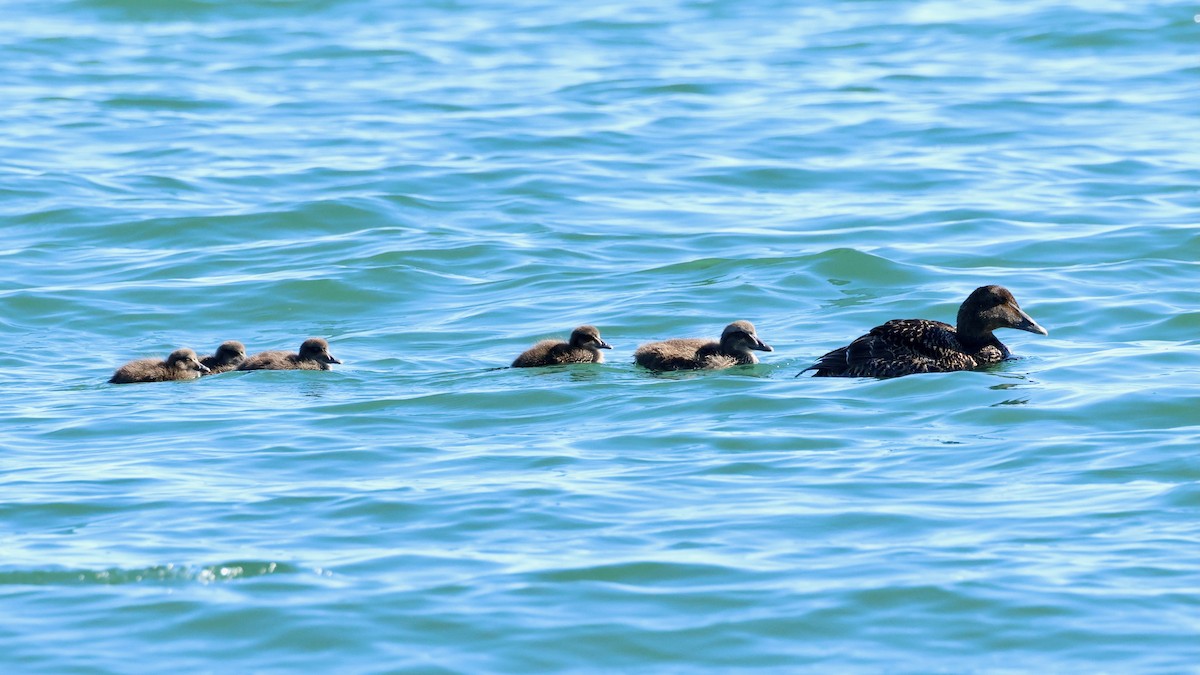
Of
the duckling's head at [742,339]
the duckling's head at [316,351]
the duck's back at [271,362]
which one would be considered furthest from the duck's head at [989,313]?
the duck's back at [271,362]

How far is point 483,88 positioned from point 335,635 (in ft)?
59.5

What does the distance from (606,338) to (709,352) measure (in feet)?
5.34

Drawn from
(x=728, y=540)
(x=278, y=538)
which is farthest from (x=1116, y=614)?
(x=278, y=538)

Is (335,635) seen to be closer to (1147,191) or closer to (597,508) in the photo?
(597,508)

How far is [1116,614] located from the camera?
7.41 metres

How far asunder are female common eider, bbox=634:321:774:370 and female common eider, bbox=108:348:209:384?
3.00 m

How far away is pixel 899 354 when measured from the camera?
11727 mm

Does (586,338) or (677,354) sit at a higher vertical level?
(586,338)

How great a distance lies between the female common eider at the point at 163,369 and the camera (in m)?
12.1

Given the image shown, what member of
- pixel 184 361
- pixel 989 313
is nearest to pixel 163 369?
pixel 184 361

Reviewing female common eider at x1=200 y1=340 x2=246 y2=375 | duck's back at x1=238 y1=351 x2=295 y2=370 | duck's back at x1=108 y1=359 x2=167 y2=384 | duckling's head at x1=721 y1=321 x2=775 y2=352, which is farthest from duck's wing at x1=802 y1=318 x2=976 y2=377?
duck's back at x1=108 y1=359 x2=167 y2=384

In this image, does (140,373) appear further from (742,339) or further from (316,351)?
(742,339)

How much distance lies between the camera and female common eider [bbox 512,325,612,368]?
12289 mm

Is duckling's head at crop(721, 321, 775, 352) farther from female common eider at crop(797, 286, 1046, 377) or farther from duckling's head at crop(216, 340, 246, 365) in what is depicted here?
duckling's head at crop(216, 340, 246, 365)
